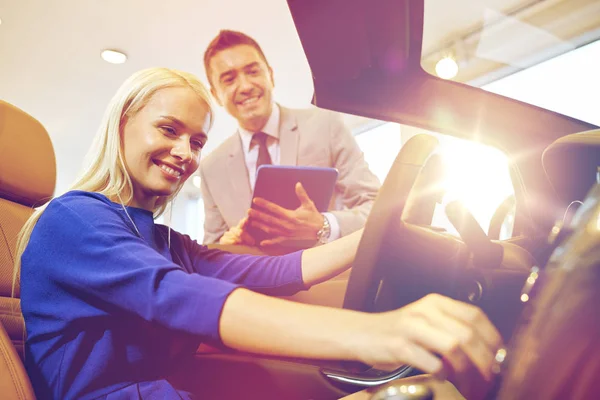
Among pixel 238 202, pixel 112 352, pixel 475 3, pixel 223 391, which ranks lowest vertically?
pixel 223 391

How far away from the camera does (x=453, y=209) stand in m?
0.45

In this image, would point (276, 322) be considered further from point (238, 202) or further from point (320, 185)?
point (238, 202)

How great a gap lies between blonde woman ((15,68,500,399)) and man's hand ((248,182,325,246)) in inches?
8.5

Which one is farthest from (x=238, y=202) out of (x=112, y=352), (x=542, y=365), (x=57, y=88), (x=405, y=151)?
(x=57, y=88)

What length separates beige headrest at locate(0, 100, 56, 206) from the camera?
864 mm

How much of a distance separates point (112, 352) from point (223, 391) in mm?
354

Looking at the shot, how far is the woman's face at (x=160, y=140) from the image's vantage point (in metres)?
0.75

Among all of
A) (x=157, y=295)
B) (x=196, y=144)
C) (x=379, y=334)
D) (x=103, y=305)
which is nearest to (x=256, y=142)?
(x=196, y=144)

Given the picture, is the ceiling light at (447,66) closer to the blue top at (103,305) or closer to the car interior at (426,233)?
the car interior at (426,233)

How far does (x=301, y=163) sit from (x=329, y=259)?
0.77 meters

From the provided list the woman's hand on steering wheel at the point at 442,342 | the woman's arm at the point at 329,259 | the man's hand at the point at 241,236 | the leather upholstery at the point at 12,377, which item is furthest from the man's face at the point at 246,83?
the woman's hand on steering wheel at the point at 442,342

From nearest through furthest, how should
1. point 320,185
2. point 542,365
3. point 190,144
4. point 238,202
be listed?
point 542,365 → point 190,144 → point 320,185 → point 238,202

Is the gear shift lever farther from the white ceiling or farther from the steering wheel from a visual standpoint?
the white ceiling

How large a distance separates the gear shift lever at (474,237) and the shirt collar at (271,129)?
1195mm
